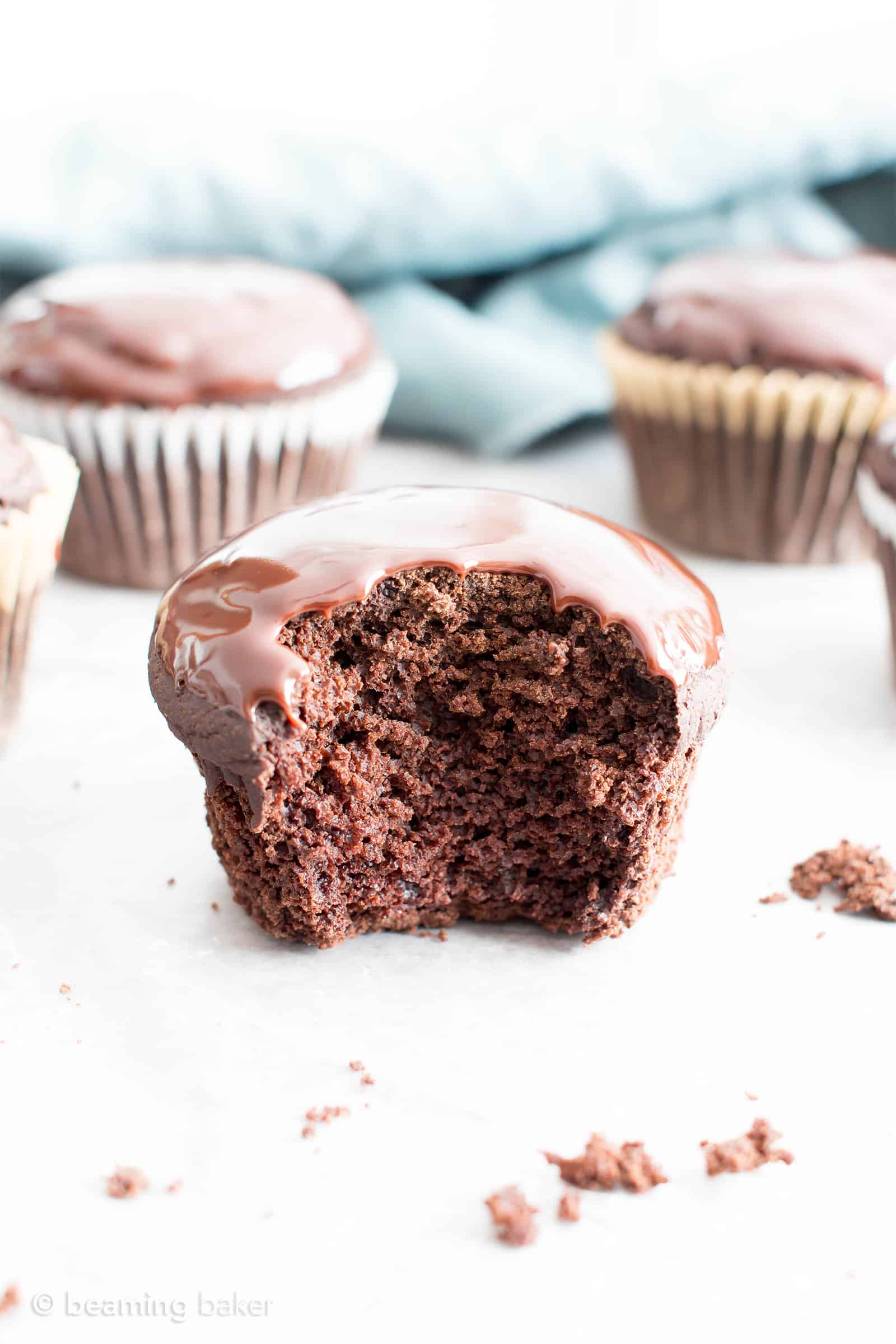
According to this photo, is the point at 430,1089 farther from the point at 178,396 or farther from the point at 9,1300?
the point at 178,396

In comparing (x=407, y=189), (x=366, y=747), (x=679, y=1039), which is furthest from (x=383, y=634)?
(x=407, y=189)

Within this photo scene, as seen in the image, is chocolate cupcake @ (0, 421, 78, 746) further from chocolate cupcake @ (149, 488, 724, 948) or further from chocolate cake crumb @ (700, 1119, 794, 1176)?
chocolate cake crumb @ (700, 1119, 794, 1176)

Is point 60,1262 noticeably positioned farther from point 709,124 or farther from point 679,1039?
point 709,124

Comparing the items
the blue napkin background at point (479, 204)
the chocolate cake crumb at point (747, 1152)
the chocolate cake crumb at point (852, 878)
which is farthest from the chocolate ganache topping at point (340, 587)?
the blue napkin background at point (479, 204)

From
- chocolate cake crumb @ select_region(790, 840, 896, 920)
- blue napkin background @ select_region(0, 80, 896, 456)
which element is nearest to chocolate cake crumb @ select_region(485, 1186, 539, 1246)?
chocolate cake crumb @ select_region(790, 840, 896, 920)

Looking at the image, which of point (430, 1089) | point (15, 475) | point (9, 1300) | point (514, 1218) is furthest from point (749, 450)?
point (9, 1300)

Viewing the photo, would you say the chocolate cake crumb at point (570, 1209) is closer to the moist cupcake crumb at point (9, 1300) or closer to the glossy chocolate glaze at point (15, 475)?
the moist cupcake crumb at point (9, 1300)
